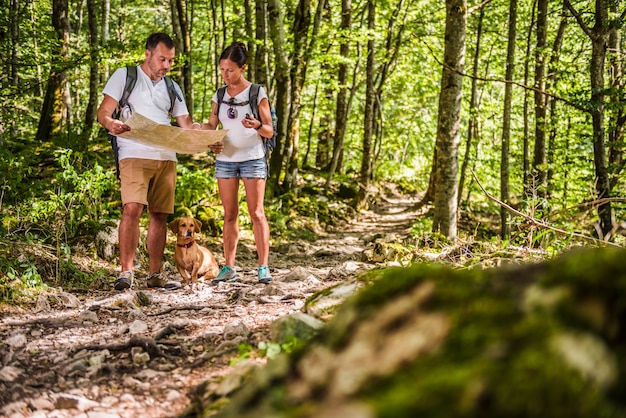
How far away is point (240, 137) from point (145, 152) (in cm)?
98

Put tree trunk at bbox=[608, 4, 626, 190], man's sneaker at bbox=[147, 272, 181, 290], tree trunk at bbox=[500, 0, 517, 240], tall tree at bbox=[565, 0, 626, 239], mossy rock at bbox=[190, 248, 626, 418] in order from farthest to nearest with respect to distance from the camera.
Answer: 1. tree trunk at bbox=[500, 0, 517, 240]
2. tall tree at bbox=[565, 0, 626, 239]
3. tree trunk at bbox=[608, 4, 626, 190]
4. man's sneaker at bbox=[147, 272, 181, 290]
5. mossy rock at bbox=[190, 248, 626, 418]

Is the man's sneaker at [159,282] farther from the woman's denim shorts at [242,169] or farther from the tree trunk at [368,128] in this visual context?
the tree trunk at [368,128]

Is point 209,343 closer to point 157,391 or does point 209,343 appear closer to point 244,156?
point 157,391

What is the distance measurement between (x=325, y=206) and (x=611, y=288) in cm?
1268

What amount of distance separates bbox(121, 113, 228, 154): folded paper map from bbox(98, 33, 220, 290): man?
12 centimetres

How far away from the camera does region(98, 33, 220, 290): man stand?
5199 millimetres

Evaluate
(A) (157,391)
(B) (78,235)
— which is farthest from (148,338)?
(B) (78,235)

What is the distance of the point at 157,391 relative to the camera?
9.22 feet

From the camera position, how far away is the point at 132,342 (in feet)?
11.4

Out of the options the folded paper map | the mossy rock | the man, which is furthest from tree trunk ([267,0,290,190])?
the mossy rock

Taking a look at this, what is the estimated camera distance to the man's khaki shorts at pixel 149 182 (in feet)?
17.5

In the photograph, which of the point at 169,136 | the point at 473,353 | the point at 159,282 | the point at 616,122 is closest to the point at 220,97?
the point at 169,136

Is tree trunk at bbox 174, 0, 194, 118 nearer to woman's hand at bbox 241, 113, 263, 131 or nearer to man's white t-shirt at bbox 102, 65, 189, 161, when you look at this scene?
man's white t-shirt at bbox 102, 65, 189, 161

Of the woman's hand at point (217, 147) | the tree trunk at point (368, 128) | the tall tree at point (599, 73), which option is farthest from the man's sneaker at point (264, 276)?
the tree trunk at point (368, 128)
